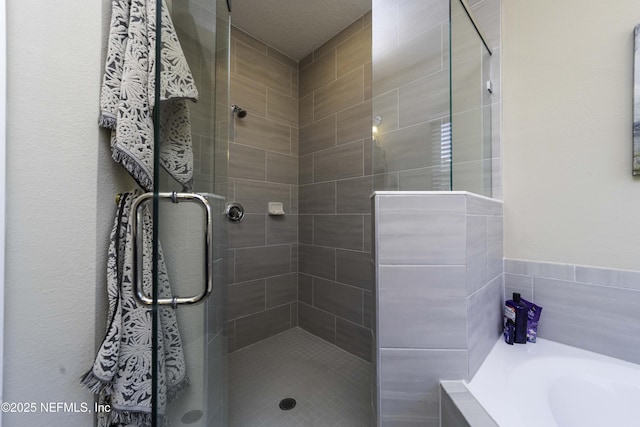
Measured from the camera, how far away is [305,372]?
161cm

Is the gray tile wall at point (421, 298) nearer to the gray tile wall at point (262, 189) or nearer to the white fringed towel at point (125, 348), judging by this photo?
the white fringed towel at point (125, 348)

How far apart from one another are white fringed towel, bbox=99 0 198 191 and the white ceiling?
1.24 metres

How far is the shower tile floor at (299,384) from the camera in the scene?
1.25 meters

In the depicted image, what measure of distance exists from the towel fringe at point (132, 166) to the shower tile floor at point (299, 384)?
49.2 inches

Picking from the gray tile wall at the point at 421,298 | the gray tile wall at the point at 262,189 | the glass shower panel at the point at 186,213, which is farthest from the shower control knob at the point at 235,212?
the gray tile wall at the point at 421,298

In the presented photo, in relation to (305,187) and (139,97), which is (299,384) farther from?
(139,97)

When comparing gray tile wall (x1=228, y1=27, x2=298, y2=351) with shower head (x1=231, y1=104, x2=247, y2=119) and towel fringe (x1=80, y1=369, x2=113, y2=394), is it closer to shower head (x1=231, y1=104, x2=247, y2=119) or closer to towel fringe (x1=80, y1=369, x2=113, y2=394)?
shower head (x1=231, y1=104, x2=247, y2=119)

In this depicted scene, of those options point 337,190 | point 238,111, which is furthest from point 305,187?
point 238,111

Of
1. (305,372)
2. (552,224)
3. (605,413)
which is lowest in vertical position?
(305,372)

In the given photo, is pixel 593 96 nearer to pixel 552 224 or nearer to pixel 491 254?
pixel 552 224

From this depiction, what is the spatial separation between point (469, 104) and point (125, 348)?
1640mm

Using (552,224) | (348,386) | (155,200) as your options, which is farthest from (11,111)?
(552,224)

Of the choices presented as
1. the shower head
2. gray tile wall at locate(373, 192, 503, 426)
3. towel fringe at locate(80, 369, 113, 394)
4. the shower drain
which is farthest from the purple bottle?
the shower head

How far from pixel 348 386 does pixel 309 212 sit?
130 centimetres
